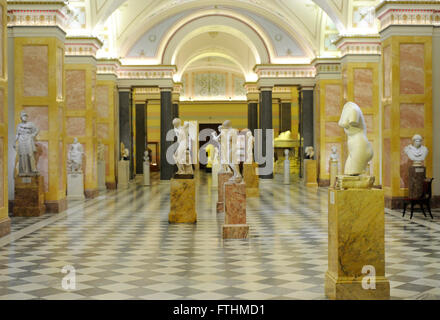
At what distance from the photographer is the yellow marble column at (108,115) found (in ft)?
77.7

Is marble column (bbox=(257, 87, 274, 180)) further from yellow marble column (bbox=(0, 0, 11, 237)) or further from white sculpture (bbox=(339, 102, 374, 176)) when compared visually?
white sculpture (bbox=(339, 102, 374, 176))

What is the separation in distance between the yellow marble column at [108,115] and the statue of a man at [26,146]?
9.87 m

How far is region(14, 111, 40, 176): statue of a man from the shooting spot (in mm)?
13414

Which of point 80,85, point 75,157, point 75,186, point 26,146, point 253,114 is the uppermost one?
point 253,114

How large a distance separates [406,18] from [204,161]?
27.7 metres

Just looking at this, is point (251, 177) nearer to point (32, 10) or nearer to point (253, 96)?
point (32, 10)

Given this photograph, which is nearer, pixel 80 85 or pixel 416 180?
pixel 416 180

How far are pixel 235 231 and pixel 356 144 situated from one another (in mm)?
4570

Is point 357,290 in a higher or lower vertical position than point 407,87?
lower

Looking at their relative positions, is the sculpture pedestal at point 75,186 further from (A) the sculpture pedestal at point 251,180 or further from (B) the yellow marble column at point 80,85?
(A) the sculpture pedestal at point 251,180

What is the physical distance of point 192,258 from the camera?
8.33m

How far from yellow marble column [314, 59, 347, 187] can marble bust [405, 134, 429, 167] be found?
9.38 meters

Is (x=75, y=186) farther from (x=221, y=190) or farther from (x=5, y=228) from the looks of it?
(x=5, y=228)

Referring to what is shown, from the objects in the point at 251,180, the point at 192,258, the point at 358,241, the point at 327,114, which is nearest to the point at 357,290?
the point at 358,241
